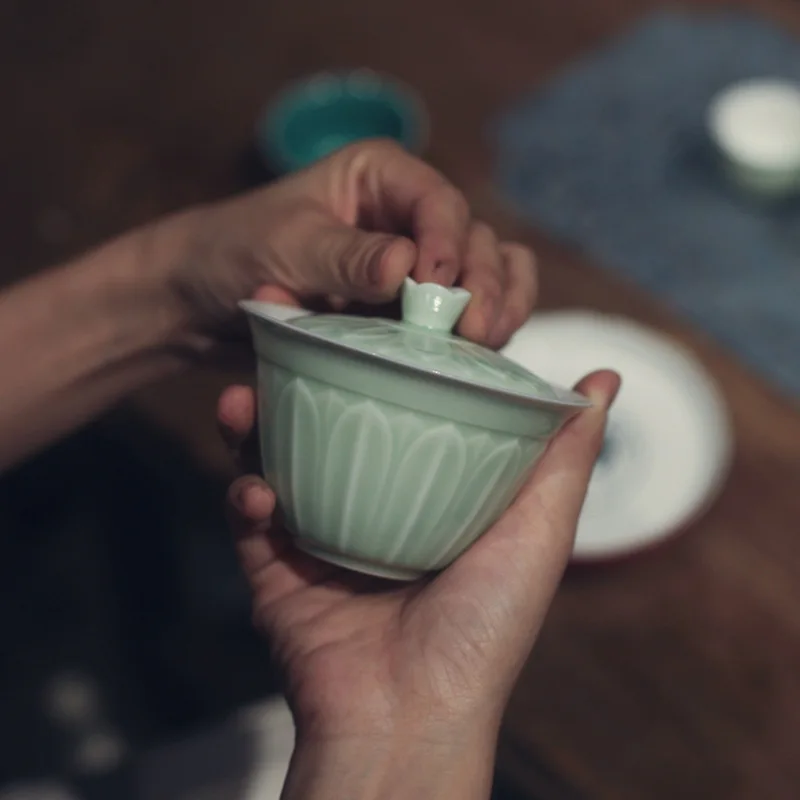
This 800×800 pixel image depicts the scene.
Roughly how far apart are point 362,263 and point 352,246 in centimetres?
3

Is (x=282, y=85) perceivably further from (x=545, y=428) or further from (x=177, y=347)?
(x=545, y=428)

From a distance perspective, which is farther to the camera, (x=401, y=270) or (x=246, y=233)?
(x=246, y=233)

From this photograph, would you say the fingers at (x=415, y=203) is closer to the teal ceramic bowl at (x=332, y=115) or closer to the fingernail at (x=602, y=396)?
the fingernail at (x=602, y=396)

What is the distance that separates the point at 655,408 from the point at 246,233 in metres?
0.35

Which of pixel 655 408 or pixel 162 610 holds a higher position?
pixel 655 408

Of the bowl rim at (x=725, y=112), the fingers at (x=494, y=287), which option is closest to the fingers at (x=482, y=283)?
the fingers at (x=494, y=287)

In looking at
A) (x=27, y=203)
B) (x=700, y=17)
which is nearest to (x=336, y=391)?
(x=27, y=203)

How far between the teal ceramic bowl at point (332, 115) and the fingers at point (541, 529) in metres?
0.50

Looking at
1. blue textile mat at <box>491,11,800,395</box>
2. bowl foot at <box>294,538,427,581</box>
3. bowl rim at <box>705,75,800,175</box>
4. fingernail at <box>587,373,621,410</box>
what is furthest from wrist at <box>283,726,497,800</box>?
bowl rim at <box>705,75,800,175</box>

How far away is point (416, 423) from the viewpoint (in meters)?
0.49

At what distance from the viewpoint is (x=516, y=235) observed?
0.98 meters

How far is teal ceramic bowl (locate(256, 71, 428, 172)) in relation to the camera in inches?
42.2

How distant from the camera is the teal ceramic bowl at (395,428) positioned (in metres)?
0.48

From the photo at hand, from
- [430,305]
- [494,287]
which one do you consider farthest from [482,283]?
[430,305]
